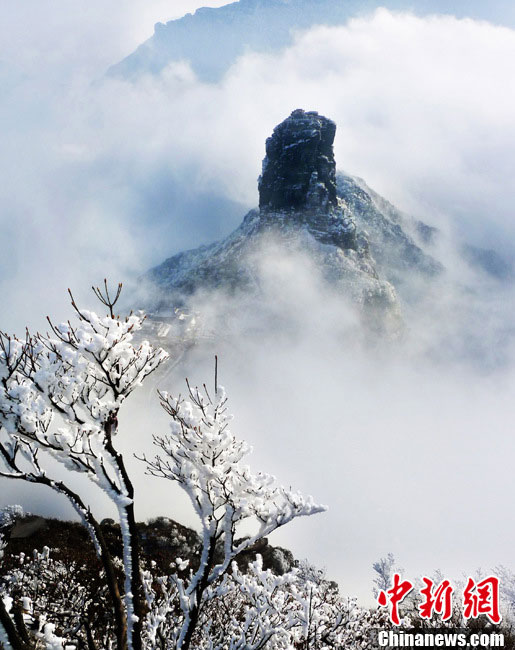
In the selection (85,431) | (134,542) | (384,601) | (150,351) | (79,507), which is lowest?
(384,601)

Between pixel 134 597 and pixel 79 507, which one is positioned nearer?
pixel 134 597

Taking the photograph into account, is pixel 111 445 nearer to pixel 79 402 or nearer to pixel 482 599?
pixel 79 402

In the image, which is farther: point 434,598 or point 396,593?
point 434,598

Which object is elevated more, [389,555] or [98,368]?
[98,368]

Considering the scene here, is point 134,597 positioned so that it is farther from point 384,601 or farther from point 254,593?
point 384,601

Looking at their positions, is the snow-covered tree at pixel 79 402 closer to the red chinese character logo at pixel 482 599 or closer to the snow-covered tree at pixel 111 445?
the snow-covered tree at pixel 111 445

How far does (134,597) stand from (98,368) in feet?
16.9

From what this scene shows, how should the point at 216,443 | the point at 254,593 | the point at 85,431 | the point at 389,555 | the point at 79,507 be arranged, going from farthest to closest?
the point at 389,555 < the point at 254,593 < the point at 216,443 < the point at 79,507 < the point at 85,431

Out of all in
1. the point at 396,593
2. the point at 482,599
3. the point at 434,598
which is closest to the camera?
the point at 396,593

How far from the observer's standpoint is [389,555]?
2007 inches

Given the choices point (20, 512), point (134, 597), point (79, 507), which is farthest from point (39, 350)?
point (20, 512)

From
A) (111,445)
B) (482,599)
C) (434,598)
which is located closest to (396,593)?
(434,598)

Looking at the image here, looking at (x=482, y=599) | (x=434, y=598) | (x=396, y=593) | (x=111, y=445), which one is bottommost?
(x=434, y=598)

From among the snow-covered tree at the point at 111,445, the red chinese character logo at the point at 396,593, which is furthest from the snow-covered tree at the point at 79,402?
the red chinese character logo at the point at 396,593
